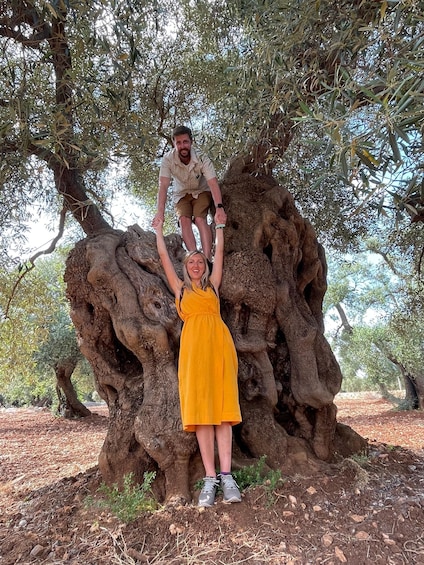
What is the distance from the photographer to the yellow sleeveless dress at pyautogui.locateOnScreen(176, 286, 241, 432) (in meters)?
3.76

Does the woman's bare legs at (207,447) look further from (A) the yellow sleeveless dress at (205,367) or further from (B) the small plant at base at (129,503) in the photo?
(B) the small plant at base at (129,503)

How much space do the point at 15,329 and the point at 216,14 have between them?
6850 mm

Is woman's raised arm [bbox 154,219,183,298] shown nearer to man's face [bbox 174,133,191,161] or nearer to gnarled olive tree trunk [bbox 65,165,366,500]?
gnarled olive tree trunk [bbox 65,165,366,500]

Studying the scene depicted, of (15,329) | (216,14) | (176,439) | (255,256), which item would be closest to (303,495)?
(176,439)

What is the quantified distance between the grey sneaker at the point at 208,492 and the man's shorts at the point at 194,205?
2.77 metres

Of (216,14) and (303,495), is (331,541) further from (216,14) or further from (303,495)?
(216,14)

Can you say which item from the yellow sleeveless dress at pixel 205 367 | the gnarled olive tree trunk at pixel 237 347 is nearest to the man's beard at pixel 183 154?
the gnarled olive tree trunk at pixel 237 347

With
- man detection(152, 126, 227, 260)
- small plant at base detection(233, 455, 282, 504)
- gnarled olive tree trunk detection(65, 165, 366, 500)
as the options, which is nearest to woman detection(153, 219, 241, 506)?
small plant at base detection(233, 455, 282, 504)

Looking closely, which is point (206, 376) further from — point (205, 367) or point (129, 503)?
point (129, 503)

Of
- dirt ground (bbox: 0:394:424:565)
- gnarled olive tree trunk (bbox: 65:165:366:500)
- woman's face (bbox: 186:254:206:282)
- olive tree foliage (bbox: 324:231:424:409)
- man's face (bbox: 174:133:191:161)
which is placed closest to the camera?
dirt ground (bbox: 0:394:424:565)

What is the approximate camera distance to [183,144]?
4547 mm

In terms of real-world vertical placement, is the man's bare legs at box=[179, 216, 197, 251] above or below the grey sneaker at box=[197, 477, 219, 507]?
above

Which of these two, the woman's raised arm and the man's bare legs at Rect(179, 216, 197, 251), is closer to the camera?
the woman's raised arm

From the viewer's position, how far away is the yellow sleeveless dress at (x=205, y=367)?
376cm
